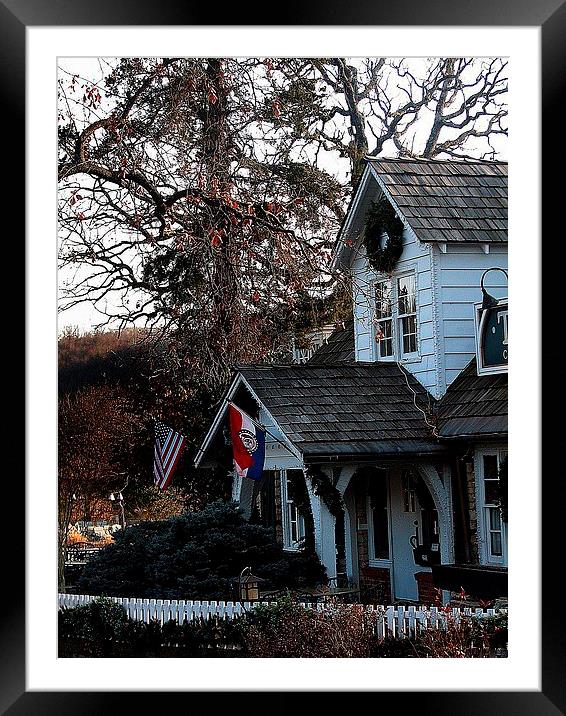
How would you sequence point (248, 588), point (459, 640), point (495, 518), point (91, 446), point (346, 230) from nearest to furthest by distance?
point (459, 640) < point (248, 588) < point (495, 518) < point (346, 230) < point (91, 446)

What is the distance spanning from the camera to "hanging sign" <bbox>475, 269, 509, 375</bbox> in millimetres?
11273

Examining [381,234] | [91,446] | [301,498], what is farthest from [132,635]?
[91,446]

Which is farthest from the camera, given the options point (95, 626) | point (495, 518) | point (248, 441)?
point (248, 441)

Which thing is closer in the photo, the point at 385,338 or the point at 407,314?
the point at 407,314

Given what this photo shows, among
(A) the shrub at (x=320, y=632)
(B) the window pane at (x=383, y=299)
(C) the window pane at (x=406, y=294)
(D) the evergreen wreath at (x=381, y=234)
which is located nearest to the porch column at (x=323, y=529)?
(A) the shrub at (x=320, y=632)

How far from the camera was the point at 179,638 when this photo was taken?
10148mm

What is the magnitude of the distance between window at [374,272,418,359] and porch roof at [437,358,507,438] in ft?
2.72

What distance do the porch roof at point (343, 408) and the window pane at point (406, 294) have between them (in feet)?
2.88

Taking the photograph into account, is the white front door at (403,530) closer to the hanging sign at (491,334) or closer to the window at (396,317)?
the window at (396,317)

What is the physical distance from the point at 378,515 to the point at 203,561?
2556 millimetres

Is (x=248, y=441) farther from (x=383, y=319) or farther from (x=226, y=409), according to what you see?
(x=383, y=319)

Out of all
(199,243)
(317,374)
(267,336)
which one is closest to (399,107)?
(267,336)

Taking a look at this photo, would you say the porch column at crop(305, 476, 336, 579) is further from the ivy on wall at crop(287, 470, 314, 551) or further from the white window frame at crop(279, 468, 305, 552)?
the white window frame at crop(279, 468, 305, 552)
